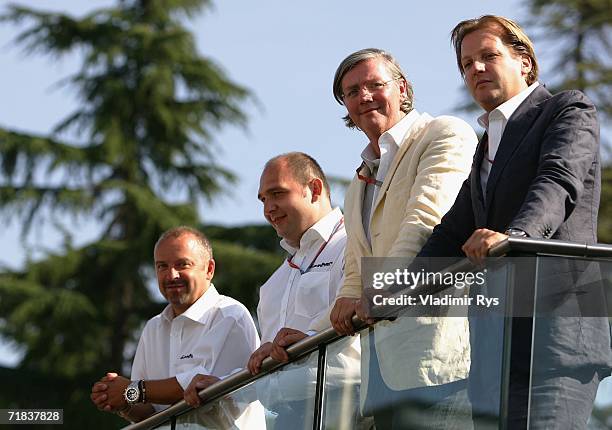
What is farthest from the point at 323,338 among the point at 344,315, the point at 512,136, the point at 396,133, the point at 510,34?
the point at 510,34

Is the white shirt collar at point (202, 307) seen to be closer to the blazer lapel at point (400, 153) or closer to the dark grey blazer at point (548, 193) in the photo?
the blazer lapel at point (400, 153)

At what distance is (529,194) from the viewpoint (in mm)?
4332

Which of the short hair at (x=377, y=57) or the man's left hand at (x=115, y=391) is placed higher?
the short hair at (x=377, y=57)

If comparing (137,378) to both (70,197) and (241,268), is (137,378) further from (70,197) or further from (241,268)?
(70,197)

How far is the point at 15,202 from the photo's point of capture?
23109 mm

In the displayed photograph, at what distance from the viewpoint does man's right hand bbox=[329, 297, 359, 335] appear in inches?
193

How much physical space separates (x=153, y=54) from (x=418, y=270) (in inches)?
760

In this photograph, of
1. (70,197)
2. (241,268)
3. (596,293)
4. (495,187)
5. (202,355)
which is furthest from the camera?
(70,197)

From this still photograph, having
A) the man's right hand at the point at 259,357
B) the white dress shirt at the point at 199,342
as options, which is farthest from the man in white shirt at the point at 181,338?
the man's right hand at the point at 259,357

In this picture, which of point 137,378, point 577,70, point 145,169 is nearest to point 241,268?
point 145,169

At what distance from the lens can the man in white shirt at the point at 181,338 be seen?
6547 millimetres

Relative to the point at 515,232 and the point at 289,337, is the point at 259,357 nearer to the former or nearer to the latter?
the point at 289,337

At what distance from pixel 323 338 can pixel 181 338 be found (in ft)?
5.67

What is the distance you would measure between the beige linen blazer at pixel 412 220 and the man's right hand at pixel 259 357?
Answer: 426 mm
